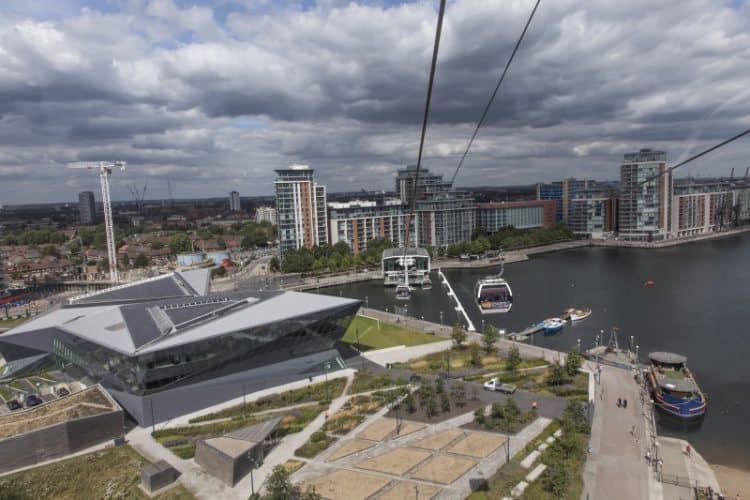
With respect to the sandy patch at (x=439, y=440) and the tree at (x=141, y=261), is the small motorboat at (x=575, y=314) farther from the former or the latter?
the tree at (x=141, y=261)

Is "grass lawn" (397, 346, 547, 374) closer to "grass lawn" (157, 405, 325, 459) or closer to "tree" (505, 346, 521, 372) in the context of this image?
"tree" (505, 346, 521, 372)

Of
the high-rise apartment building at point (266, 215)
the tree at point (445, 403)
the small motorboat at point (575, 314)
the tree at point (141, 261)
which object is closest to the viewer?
the tree at point (445, 403)

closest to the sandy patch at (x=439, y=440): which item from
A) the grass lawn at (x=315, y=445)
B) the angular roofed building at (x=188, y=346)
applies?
the grass lawn at (x=315, y=445)

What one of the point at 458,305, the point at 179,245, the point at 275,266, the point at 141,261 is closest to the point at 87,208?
the point at 179,245

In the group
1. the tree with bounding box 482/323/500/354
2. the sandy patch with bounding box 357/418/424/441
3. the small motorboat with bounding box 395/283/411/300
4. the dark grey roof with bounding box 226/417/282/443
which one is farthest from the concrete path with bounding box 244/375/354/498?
the small motorboat with bounding box 395/283/411/300

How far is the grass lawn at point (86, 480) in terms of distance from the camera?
9.05 m

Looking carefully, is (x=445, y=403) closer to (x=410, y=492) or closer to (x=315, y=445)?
(x=315, y=445)

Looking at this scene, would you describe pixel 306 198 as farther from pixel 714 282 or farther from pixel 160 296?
pixel 714 282

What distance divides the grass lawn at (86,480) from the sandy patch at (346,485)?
240 cm

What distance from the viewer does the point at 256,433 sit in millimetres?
10250

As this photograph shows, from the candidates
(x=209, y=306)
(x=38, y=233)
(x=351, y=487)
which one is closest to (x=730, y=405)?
(x=351, y=487)

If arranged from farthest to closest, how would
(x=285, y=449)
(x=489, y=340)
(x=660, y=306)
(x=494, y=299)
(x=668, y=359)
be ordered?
(x=494, y=299) → (x=660, y=306) → (x=489, y=340) → (x=668, y=359) → (x=285, y=449)

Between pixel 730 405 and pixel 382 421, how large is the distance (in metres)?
9.75

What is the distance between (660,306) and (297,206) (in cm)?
2750
